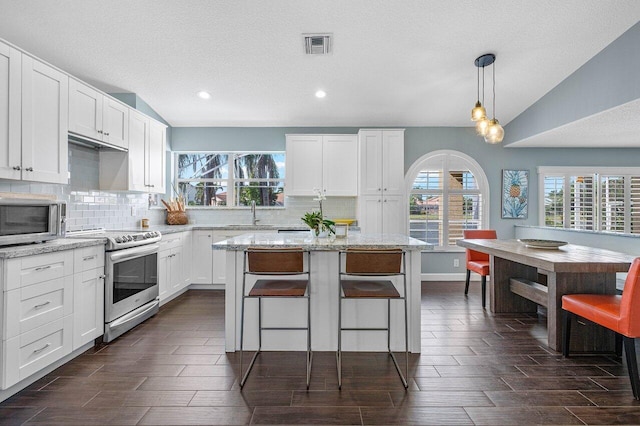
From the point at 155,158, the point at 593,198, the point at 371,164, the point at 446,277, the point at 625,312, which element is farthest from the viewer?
the point at 593,198

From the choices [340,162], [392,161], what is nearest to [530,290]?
[392,161]

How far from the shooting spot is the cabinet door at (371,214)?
5.05 meters

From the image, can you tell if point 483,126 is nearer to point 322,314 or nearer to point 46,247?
point 322,314

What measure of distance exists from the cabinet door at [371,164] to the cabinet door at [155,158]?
283cm

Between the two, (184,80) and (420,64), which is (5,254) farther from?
(420,64)

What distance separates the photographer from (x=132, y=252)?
→ 3.31 metres

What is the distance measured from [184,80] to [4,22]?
1.65 meters

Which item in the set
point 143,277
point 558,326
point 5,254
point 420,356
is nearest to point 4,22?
point 5,254

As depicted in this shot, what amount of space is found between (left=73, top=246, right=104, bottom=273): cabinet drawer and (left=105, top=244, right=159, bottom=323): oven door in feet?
0.24

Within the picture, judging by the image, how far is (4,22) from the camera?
305 cm

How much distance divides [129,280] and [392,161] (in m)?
3.71

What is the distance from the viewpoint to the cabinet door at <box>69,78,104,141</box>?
10.0 ft

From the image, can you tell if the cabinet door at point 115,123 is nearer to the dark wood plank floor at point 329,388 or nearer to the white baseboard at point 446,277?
the dark wood plank floor at point 329,388

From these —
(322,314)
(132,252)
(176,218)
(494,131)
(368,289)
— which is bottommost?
(322,314)
